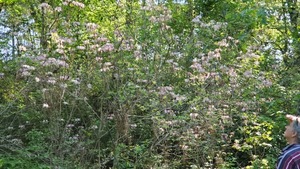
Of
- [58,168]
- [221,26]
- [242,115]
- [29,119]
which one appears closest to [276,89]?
[242,115]

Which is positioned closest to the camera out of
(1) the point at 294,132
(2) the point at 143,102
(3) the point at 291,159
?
(3) the point at 291,159

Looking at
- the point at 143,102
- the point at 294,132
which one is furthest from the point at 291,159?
the point at 143,102

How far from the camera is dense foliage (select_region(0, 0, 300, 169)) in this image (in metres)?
5.62

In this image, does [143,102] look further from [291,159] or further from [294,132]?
[291,159]

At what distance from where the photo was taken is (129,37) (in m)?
6.54

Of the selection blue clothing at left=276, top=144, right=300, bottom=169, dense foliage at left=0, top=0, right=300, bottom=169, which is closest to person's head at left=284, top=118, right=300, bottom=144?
blue clothing at left=276, top=144, right=300, bottom=169

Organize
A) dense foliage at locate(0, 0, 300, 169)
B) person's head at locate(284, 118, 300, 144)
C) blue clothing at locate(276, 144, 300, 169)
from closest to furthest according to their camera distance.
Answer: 1. blue clothing at locate(276, 144, 300, 169)
2. person's head at locate(284, 118, 300, 144)
3. dense foliage at locate(0, 0, 300, 169)

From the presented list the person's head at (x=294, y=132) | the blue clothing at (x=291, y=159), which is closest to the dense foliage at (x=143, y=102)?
the person's head at (x=294, y=132)

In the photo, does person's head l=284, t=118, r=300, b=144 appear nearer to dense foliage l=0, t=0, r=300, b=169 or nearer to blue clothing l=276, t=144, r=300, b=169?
blue clothing l=276, t=144, r=300, b=169

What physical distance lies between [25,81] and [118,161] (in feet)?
7.29

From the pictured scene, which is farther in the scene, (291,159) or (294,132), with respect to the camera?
(294,132)

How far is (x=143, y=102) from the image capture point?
5.96m

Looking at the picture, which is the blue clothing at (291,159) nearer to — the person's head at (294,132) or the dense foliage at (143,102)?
the person's head at (294,132)

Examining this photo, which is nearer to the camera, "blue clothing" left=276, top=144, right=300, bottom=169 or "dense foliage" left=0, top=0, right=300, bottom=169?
"blue clothing" left=276, top=144, right=300, bottom=169
